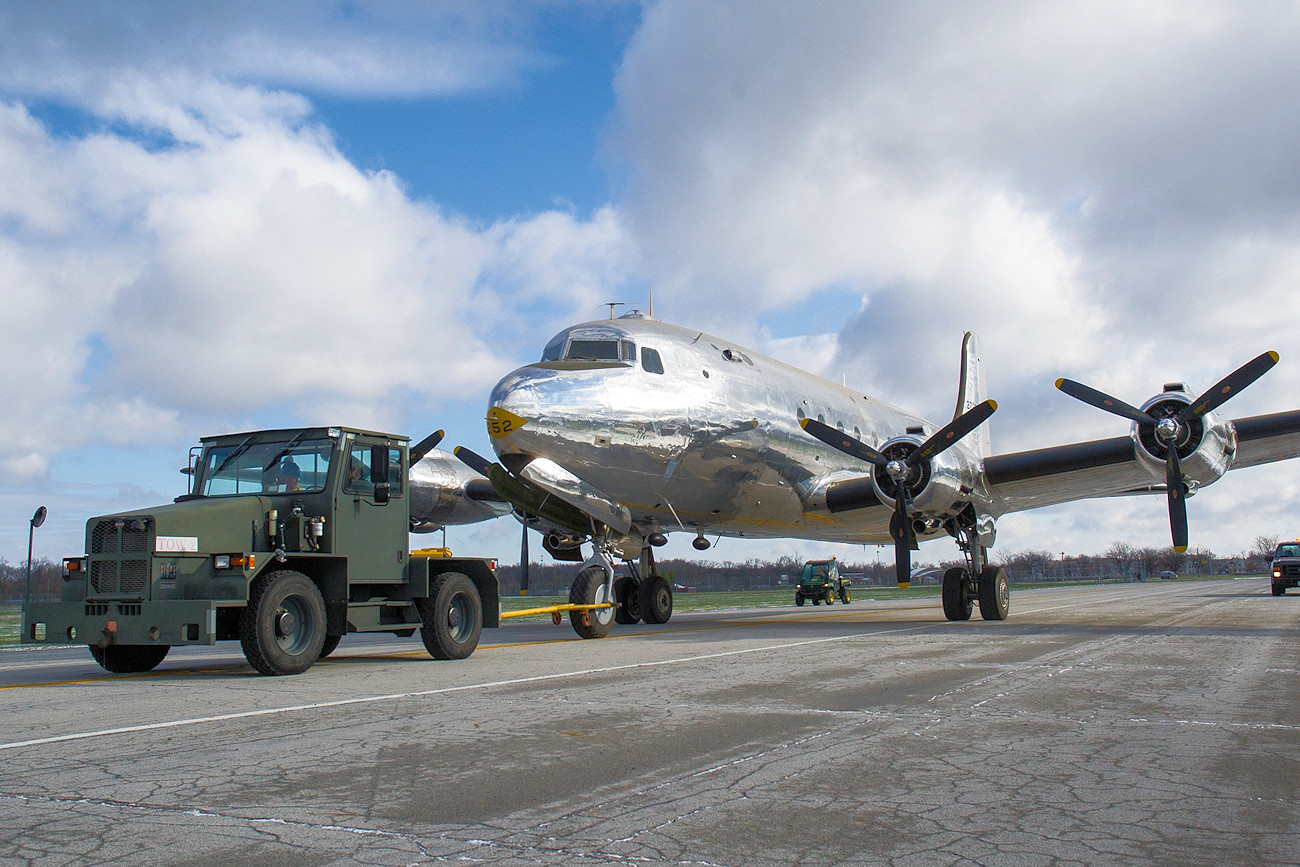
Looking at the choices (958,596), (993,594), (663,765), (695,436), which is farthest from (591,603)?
(663,765)

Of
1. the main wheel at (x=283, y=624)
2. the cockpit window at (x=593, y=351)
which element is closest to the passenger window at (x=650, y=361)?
the cockpit window at (x=593, y=351)

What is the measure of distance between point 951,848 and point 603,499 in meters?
12.8

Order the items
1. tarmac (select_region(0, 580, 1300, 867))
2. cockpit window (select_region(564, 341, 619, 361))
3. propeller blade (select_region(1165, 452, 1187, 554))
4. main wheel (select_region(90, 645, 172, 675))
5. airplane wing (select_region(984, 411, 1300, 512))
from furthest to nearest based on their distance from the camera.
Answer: airplane wing (select_region(984, 411, 1300, 512)) < propeller blade (select_region(1165, 452, 1187, 554)) < cockpit window (select_region(564, 341, 619, 361)) < main wheel (select_region(90, 645, 172, 675)) < tarmac (select_region(0, 580, 1300, 867))

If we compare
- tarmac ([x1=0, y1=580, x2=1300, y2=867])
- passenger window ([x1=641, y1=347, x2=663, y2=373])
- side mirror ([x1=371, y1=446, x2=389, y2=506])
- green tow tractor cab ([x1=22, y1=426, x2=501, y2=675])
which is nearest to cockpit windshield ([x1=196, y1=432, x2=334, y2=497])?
green tow tractor cab ([x1=22, y1=426, x2=501, y2=675])

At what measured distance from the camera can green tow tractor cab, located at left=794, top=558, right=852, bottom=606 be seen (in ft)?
130

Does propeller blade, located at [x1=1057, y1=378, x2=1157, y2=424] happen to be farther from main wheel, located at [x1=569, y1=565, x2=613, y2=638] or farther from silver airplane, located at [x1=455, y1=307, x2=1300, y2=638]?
main wheel, located at [x1=569, y1=565, x2=613, y2=638]

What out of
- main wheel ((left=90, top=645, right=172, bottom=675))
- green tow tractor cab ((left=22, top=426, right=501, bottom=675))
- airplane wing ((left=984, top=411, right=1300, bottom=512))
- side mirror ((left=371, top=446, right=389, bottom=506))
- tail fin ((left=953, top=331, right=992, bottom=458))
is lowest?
main wheel ((left=90, top=645, right=172, bottom=675))

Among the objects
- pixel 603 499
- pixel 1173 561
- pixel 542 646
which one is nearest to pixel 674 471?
pixel 603 499

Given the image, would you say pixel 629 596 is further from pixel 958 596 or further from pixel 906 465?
pixel 958 596

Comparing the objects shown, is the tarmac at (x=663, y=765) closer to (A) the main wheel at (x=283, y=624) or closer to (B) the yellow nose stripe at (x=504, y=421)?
Answer: (A) the main wheel at (x=283, y=624)

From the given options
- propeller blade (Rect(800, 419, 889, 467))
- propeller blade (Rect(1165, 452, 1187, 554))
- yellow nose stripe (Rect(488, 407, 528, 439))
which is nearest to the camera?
yellow nose stripe (Rect(488, 407, 528, 439))

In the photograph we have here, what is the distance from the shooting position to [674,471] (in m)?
16.9

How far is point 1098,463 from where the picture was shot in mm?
18750

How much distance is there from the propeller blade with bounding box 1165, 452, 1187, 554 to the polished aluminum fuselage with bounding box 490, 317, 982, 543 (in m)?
3.73
